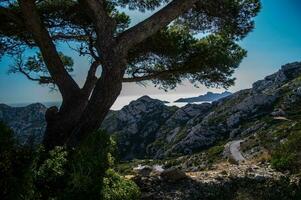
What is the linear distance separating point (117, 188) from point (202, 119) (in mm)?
159092

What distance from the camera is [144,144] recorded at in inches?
6594

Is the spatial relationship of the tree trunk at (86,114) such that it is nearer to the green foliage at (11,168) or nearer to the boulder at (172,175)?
the boulder at (172,175)

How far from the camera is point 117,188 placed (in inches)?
267

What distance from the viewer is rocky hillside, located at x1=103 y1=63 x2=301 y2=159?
449 feet

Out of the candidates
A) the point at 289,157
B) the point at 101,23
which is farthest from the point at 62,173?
the point at 289,157

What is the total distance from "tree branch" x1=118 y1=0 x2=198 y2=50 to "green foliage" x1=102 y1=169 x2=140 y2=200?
4681 mm

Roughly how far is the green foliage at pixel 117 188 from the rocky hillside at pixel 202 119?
114825mm

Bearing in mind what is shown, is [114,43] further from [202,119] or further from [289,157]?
[202,119]

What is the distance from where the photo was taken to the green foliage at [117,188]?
21.1 ft

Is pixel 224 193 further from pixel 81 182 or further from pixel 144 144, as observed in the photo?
pixel 144 144

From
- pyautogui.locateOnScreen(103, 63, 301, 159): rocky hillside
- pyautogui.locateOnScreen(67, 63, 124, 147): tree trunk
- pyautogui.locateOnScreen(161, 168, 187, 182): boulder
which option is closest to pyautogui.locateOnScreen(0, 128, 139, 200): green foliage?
pyautogui.locateOnScreen(67, 63, 124, 147): tree trunk

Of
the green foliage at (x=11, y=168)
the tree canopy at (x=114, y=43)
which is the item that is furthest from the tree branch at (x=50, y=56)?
the green foliage at (x=11, y=168)

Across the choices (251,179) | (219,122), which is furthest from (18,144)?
(219,122)

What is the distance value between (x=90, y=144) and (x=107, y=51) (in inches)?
160
